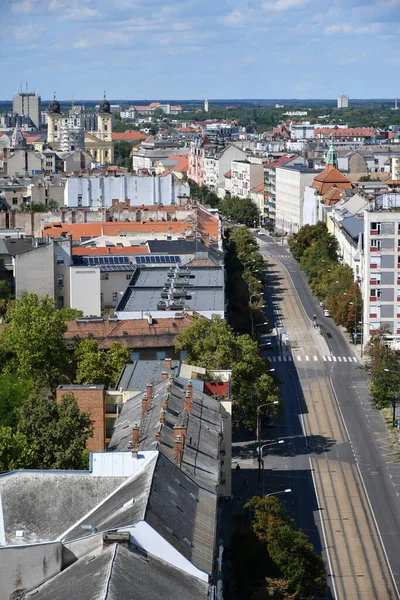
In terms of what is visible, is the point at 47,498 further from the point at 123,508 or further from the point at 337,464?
the point at 337,464

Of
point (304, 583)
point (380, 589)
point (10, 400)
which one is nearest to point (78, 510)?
point (304, 583)

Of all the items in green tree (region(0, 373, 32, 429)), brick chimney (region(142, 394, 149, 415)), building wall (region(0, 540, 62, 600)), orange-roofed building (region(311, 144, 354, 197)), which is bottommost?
green tree (region(0, 373, 32, 429))

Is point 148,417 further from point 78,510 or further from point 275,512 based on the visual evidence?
point 78,510

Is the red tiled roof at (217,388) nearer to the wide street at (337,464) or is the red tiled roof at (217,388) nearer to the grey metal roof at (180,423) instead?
the grey metal roof at (180,423)

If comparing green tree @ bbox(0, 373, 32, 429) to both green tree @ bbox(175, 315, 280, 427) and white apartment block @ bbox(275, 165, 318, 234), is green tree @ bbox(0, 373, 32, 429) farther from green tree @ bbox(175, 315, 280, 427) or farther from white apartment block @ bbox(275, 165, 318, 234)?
white apartment block @ bbox(275, 165, 318, 234)

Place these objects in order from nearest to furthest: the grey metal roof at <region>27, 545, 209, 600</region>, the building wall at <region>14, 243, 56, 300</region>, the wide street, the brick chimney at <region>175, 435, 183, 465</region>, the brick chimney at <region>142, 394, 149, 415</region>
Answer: the grey metal roof at <region>27, 545, 209, 600</region>, the brick chimney at <region>175, 435, 183, 465</region>, the wide street, the brick chimney at <region>142, 394, 149, 415</region>, the building wall at <region>14, 243, 56, 300</region>

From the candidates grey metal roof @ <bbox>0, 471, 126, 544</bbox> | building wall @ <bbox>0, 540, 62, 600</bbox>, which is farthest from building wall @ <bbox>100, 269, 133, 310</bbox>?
building wall @ <bbox>0, 540, 62, 600</bbox>

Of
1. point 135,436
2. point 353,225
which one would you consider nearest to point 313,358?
point 353,225
